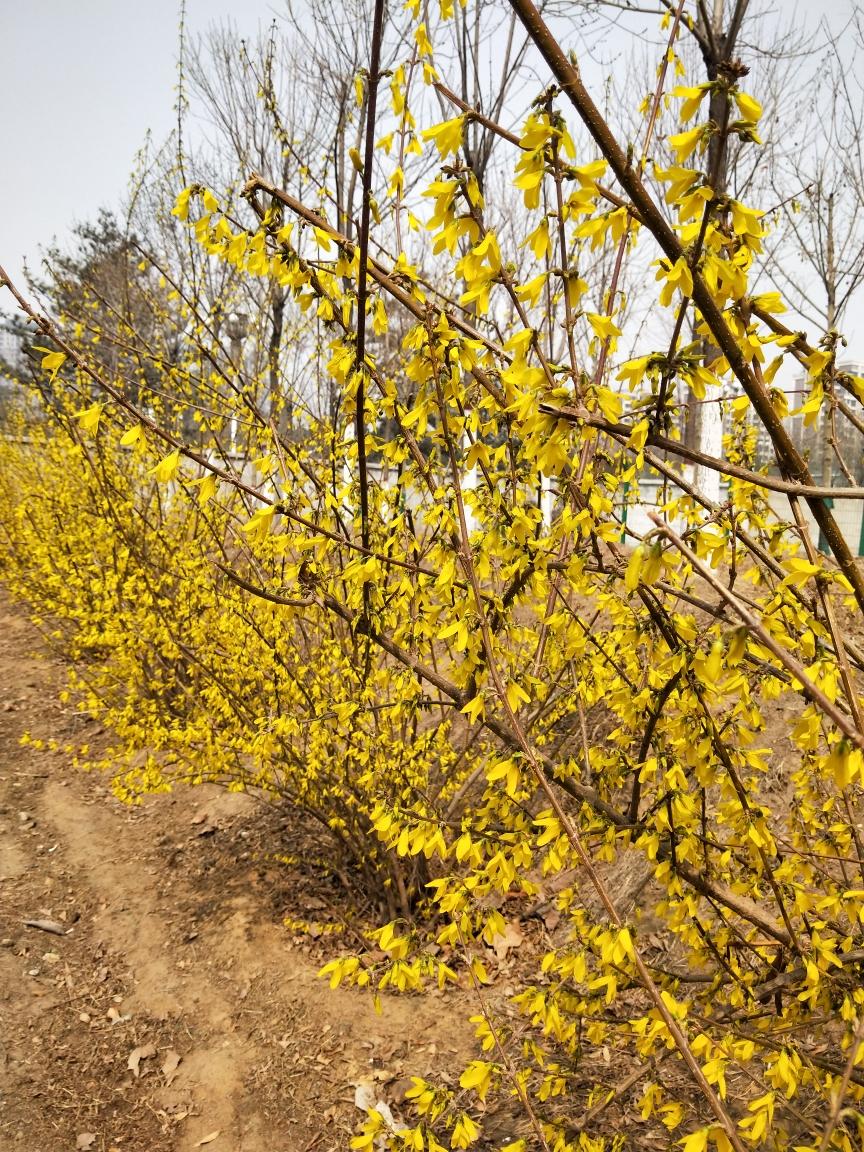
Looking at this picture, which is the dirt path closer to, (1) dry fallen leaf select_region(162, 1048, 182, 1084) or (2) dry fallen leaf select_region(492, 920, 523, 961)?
(1) dry fallen leaf select_region(162, 1048, 182, 1084)

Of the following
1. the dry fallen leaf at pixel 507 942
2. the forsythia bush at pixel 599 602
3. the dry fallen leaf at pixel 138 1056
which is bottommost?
the dry fallen leaf at pixel 138 1056

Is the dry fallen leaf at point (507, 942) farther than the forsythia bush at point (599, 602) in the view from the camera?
Yes

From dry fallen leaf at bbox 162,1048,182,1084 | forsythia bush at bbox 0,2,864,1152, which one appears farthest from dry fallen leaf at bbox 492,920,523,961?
dry fallen leaf at bbox 162,1048,182,1084

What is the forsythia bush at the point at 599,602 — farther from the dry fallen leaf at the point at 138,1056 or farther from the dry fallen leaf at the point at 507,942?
the dry fallen leaf at the point at 138,1056

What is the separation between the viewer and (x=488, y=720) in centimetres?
179

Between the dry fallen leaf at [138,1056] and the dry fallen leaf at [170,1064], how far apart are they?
0.24 feet

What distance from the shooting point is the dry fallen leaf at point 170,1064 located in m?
3.20

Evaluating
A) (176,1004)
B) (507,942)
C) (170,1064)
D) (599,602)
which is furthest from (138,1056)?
(599,602)

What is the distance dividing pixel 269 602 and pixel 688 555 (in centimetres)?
110

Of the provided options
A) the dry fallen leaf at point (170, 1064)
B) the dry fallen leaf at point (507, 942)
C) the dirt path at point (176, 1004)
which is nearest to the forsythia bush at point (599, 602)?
the dirt path at point (176, 1004)

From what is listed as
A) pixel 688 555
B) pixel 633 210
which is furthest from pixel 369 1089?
pixel 633 210

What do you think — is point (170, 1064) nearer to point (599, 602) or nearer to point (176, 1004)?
point (176, 1004)

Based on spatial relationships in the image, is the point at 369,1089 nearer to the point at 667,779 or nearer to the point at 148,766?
the point at 148,766

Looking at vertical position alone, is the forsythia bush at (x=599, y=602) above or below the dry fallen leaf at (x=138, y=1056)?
above
